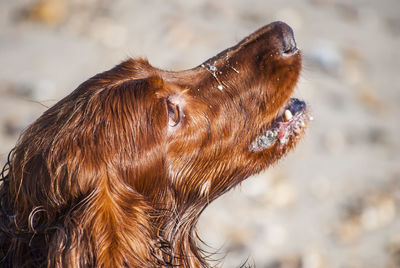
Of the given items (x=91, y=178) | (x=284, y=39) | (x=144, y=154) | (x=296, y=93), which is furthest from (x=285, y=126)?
(x=296, y=93)

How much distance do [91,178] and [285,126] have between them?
1183 millimetres

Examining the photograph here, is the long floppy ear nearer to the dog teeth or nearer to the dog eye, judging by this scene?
the dog eye

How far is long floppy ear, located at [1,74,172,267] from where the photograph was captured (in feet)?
8.37

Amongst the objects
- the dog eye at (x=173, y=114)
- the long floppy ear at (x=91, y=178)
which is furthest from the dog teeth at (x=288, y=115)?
the long floppy ear at (x=91, y=178)

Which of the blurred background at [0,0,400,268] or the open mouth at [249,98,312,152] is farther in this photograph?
the blurred background at [0,0,400,268]

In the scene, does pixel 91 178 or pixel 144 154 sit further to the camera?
pixel 144 154

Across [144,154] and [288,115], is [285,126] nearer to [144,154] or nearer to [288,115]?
[288,115]

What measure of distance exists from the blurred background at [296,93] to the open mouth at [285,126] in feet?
7.12

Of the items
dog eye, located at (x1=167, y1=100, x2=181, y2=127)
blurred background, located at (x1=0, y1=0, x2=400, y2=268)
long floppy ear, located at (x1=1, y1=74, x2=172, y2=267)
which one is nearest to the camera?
long floppy ear, located at (x1=1, y1=74, x2=172, y2=267)

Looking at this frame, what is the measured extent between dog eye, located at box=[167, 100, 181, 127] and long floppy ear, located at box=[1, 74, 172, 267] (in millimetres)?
89

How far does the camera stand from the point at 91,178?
264 centimetres

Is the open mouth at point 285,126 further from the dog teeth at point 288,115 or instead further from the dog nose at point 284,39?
the dog nose at point 284,39

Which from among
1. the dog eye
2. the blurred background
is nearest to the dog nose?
the dog eye

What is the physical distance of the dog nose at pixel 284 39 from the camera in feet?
10.7
